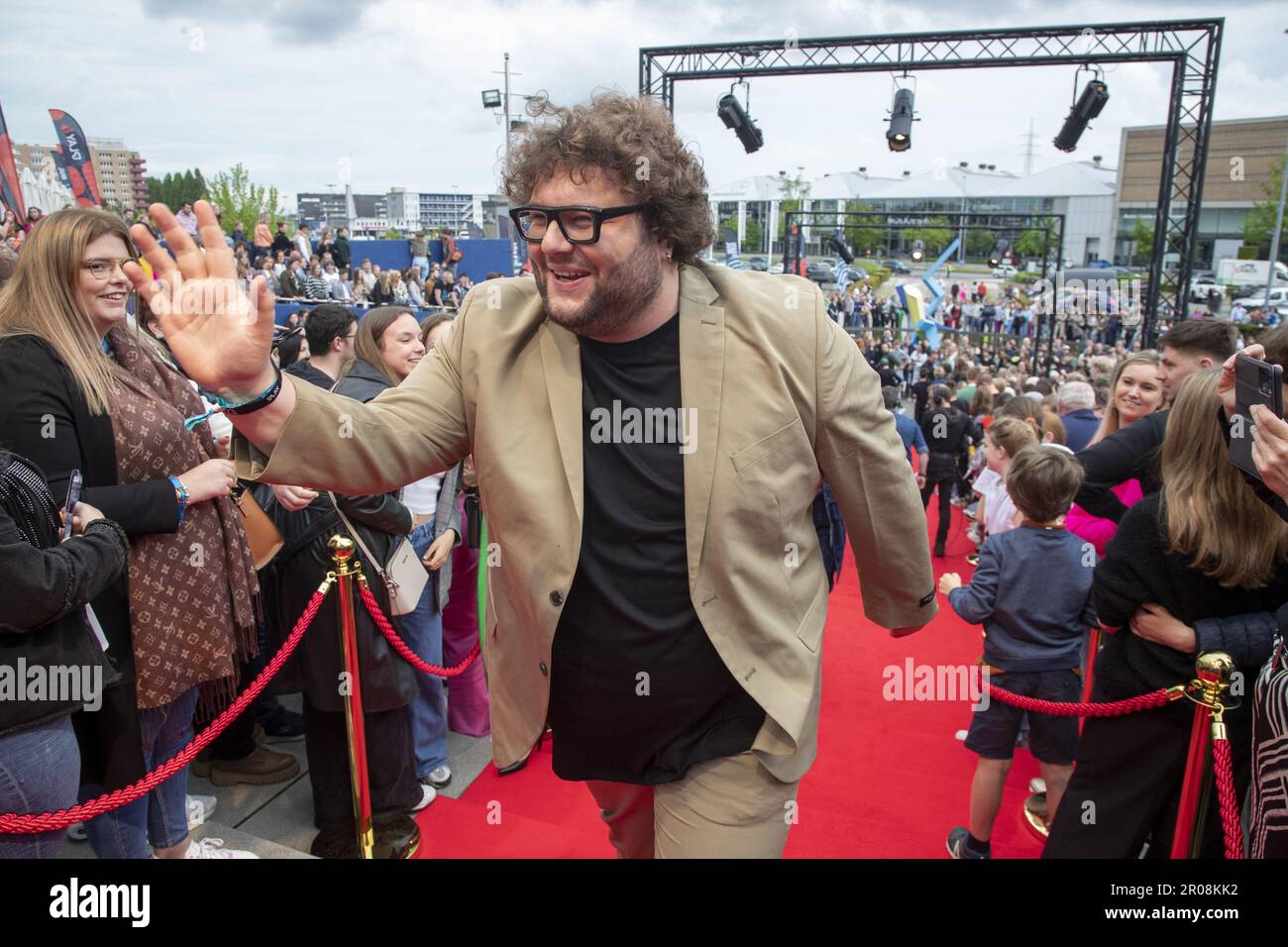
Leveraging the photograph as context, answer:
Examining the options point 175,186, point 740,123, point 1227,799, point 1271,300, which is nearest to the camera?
point 1227,799

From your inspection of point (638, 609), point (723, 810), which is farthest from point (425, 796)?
point (638, 609)

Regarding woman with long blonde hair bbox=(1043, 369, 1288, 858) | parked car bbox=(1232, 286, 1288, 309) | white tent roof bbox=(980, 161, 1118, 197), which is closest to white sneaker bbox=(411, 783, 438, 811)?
woman with long blonde hair bbox=(1043, 369, 1288, 858)

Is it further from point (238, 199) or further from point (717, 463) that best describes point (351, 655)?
point (238, 199)

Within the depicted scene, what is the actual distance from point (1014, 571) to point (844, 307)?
74.1 feet

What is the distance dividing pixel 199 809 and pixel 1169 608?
12.2 ft

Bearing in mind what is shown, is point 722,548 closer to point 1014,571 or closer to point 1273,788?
point 1273,788

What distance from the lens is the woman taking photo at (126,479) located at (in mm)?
2441

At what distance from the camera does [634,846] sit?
2.17 metres

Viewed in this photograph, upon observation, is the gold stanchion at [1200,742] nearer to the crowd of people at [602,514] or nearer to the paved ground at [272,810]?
the crowd of people at [602,514]

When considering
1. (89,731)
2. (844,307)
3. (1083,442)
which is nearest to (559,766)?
(89,731)

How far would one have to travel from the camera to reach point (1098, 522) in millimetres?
3793

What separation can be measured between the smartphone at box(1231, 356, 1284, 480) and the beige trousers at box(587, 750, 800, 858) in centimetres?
138

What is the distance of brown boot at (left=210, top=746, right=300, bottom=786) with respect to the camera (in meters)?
3.82
